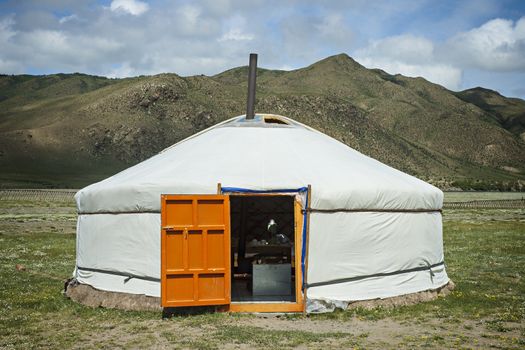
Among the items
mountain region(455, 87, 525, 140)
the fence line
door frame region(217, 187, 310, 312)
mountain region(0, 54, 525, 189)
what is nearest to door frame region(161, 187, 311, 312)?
door frame region(217, 187, 310, 312)

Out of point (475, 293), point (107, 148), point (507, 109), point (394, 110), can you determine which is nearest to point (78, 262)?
point (475, 293)

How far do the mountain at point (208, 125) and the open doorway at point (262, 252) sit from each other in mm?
52435

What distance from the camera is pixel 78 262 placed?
9.84 meters

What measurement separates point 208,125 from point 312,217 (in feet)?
240

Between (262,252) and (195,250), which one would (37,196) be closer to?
(262,252)

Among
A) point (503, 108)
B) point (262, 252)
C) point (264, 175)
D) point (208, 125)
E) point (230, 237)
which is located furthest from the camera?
point (503, 108)

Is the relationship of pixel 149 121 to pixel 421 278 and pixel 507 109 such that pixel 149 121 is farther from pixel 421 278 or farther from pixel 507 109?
pixel 507 109

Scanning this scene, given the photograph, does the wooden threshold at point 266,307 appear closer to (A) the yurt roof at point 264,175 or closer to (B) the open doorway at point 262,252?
(B) the open doorway at point 262,252

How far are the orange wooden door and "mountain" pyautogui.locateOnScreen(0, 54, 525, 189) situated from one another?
57.0 meters

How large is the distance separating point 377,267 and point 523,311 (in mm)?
1927

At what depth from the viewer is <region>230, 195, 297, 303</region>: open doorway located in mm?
9727

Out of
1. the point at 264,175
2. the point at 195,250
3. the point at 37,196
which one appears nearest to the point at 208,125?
the point at 37,196

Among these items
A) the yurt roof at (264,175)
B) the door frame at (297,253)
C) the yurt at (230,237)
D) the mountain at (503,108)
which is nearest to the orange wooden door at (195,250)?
the yurt at (230,237)

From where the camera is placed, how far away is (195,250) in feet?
27.1
